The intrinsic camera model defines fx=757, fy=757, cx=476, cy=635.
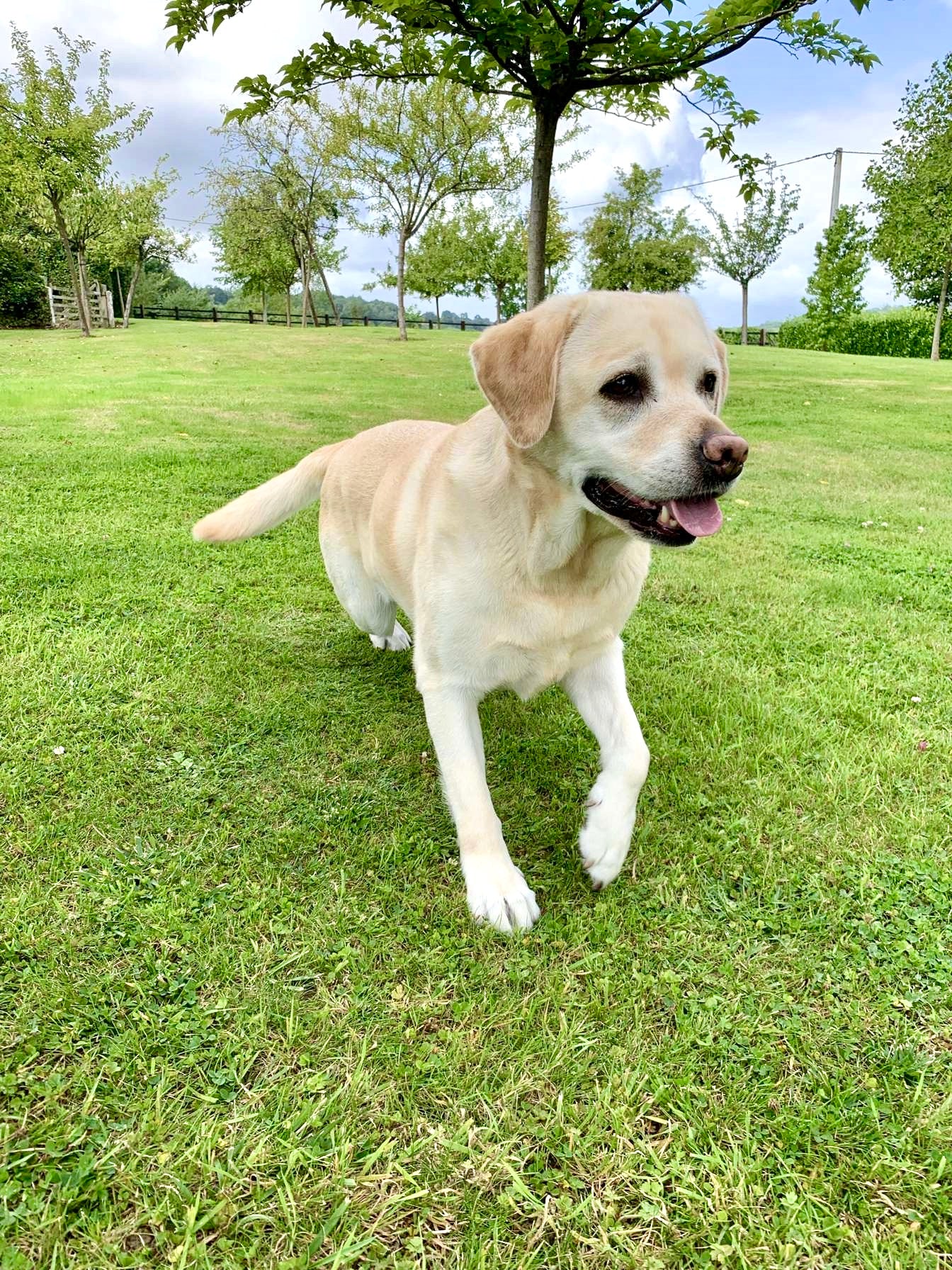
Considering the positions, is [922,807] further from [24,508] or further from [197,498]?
[24,508]

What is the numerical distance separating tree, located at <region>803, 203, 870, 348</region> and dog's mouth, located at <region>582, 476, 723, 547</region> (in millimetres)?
39518

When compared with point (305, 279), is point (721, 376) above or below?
below

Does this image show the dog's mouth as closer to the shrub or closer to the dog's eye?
the dog's eye

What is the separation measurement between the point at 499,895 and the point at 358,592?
1868mm

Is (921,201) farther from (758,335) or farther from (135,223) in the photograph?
(135,223)

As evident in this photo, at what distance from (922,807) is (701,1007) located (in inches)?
49.1

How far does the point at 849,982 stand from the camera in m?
1.90

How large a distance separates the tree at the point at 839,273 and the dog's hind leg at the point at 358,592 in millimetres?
38809

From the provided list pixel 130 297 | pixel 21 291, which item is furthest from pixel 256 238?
pixel 21 291

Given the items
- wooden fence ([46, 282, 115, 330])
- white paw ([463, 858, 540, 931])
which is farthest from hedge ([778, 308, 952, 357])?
white paw ([463, 858, 540, 931])

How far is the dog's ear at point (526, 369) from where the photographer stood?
7.00ft

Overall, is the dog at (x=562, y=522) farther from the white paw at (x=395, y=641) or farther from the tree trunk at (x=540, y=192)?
the tree trunk at (x=540, y=192)

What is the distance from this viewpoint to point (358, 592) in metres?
3.61

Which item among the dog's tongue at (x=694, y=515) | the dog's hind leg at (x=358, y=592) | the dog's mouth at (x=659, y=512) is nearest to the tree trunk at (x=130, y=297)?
the dog's hind leg at (x=358, y=592)
